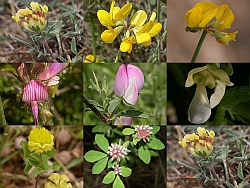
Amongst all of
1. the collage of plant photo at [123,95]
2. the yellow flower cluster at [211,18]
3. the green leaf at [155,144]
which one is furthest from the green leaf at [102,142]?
the yellow flower cluster at [211,18]

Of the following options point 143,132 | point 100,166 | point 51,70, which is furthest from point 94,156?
point 51,70

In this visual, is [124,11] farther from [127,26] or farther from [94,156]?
[94,156]

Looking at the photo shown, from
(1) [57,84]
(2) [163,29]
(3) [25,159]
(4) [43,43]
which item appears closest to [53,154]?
(3) [25,159]

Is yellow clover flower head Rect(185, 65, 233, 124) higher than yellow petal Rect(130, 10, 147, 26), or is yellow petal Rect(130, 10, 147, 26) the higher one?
yellow petal Rect(130, 10, 147, 26)

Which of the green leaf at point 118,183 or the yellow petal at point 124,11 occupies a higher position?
the yellow petal at point 124,11

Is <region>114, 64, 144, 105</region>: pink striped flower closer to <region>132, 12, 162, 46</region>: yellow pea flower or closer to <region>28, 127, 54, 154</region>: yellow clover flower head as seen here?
<region>132, 12, 162, 46</region>: yellow pea flower

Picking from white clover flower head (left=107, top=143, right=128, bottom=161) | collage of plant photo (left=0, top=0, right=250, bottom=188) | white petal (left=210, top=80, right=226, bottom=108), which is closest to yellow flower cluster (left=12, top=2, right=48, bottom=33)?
collage of plant photo (left=0, top=0, right=250, bottom=188)

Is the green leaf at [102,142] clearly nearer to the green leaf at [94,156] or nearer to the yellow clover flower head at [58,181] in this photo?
the green leaf at [94,156]
